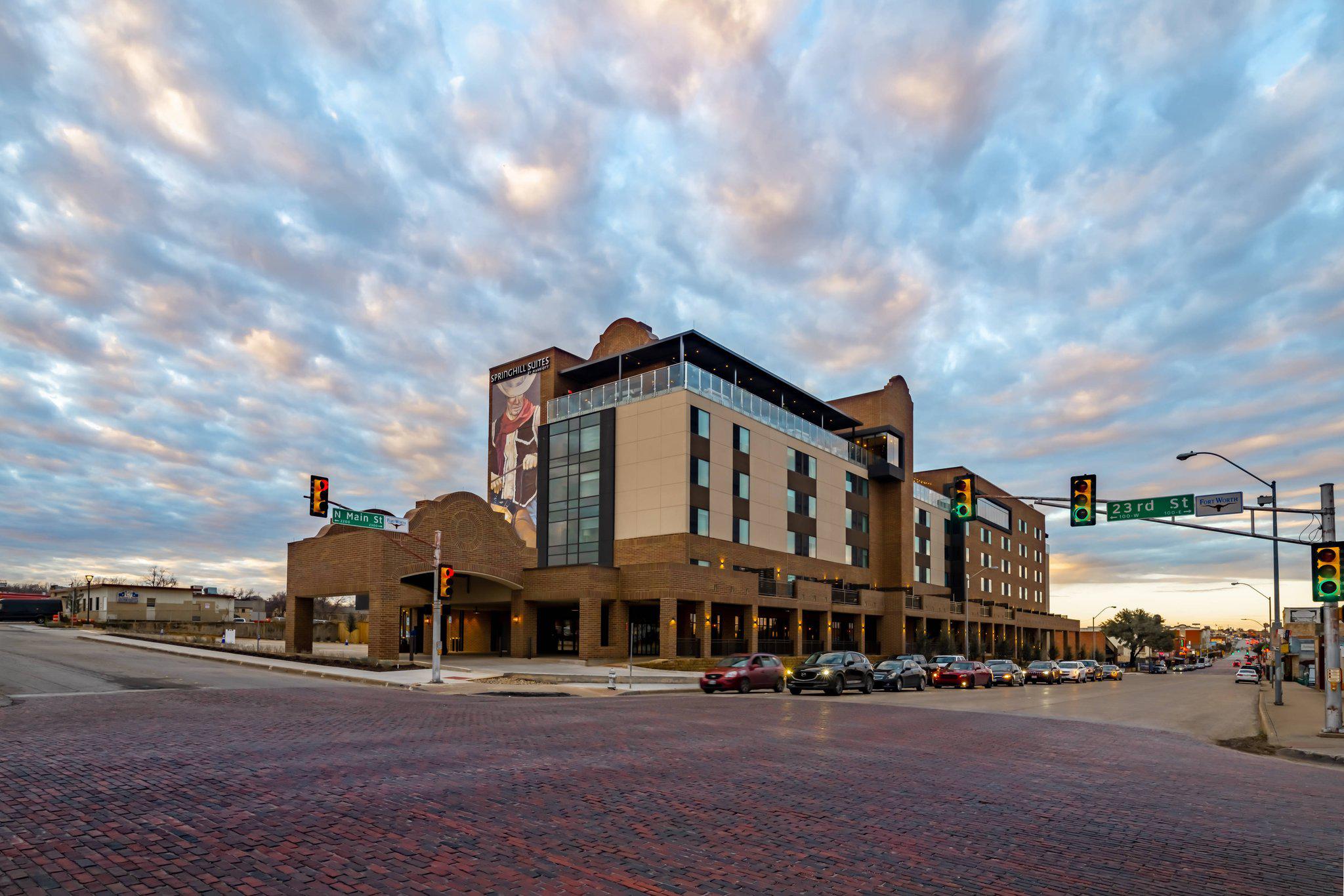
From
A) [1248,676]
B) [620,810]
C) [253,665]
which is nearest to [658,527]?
[253,665]

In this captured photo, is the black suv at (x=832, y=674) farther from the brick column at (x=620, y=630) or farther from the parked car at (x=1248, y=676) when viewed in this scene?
the parked car at (x=1248, y=676)

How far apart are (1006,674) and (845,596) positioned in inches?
997

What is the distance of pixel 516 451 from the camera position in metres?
69.8

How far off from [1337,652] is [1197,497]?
16.6 feet

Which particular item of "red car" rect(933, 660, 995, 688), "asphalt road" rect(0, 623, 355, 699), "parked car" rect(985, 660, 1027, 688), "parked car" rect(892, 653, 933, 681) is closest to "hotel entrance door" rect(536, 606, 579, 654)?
"parked car" rect(892, 653, 933, 681)

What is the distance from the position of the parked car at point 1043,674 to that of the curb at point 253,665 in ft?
129

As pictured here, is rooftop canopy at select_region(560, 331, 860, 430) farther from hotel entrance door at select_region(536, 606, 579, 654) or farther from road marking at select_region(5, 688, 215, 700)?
road marking at select_region(5, 688, 215, 700)

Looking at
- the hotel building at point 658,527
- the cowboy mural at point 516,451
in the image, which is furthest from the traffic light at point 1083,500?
the cowboy mural at point 516,451

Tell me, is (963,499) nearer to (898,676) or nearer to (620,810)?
(898,676)

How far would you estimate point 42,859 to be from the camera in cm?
672

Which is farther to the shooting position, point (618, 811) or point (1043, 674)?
point (1043, 674)

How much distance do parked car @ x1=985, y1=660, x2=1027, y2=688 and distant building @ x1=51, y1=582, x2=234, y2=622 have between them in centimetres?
10827

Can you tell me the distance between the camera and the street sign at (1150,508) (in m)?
24.6

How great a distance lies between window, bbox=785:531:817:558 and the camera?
67.8m
